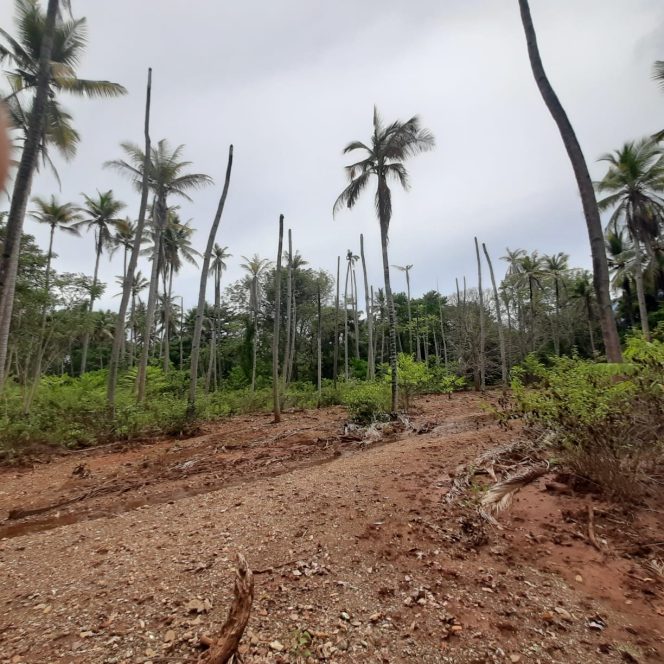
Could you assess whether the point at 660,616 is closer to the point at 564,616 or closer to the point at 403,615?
the point at 564,616

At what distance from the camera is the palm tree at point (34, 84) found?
6547 millimetres

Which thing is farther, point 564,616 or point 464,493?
point 464,493

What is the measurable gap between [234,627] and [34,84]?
1227 centimetres

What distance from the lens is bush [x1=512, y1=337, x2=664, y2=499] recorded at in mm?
3266

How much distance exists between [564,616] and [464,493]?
5.69ft

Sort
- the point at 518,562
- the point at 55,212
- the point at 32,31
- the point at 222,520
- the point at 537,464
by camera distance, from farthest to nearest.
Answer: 1. the point at 55,212
2. the point at 32,31
3. the point at 537,464
4. the point at 222,520
5. the point at 518,562

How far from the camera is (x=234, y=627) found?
1.79 metres

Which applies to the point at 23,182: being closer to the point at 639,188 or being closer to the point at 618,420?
the point at 618,420

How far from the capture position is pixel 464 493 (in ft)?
12.8

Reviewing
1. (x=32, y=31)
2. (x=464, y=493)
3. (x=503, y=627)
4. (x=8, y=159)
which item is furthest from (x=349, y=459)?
(x=32, y=31)

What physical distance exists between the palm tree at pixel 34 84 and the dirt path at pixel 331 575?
13.8 ft

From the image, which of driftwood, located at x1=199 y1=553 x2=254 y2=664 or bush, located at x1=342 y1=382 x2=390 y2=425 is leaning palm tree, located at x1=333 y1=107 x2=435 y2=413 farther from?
driftwood, located at x1=199 y1=553 x2=254 y2=664

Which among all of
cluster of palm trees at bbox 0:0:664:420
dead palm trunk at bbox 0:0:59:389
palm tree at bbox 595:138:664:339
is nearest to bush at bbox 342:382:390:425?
cluster of palm trees at bbox 0:0:664:420

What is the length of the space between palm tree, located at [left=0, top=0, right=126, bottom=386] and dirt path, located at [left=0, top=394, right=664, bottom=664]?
165 inches
